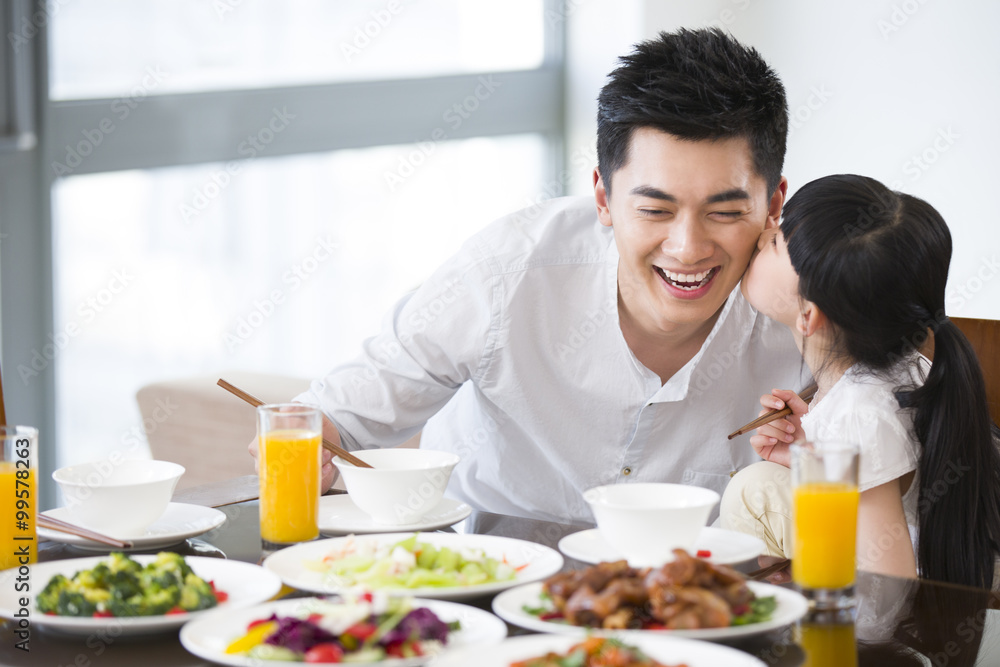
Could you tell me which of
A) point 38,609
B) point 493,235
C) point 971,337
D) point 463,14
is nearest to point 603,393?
point 493,235

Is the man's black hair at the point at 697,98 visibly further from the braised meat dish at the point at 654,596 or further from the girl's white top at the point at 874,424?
the braised meat dish at the point at 654,596

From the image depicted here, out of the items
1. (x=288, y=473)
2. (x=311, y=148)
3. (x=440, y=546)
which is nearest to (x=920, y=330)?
(x=440, y=546)

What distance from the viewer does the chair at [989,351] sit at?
181 cm

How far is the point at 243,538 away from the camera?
1.36m

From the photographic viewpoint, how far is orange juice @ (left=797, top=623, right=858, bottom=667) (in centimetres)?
94

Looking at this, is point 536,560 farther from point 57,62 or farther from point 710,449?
point 57,62

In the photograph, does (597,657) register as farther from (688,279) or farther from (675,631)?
(688,279)

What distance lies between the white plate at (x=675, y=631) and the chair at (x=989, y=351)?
3.07 ft

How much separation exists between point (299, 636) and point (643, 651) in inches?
11.0

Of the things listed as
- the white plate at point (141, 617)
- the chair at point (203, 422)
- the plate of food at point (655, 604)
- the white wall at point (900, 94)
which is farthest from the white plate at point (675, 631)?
the white wall at point (900, 94)

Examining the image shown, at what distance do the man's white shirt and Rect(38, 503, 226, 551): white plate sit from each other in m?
0.53

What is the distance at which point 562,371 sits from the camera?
200 cm

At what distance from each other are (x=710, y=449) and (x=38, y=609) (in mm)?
1266

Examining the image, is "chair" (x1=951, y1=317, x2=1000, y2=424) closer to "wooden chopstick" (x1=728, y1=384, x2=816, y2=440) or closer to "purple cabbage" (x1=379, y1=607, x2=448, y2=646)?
"wooden chopstick" (x1=728, y1=384, x2=816, y2=440)
